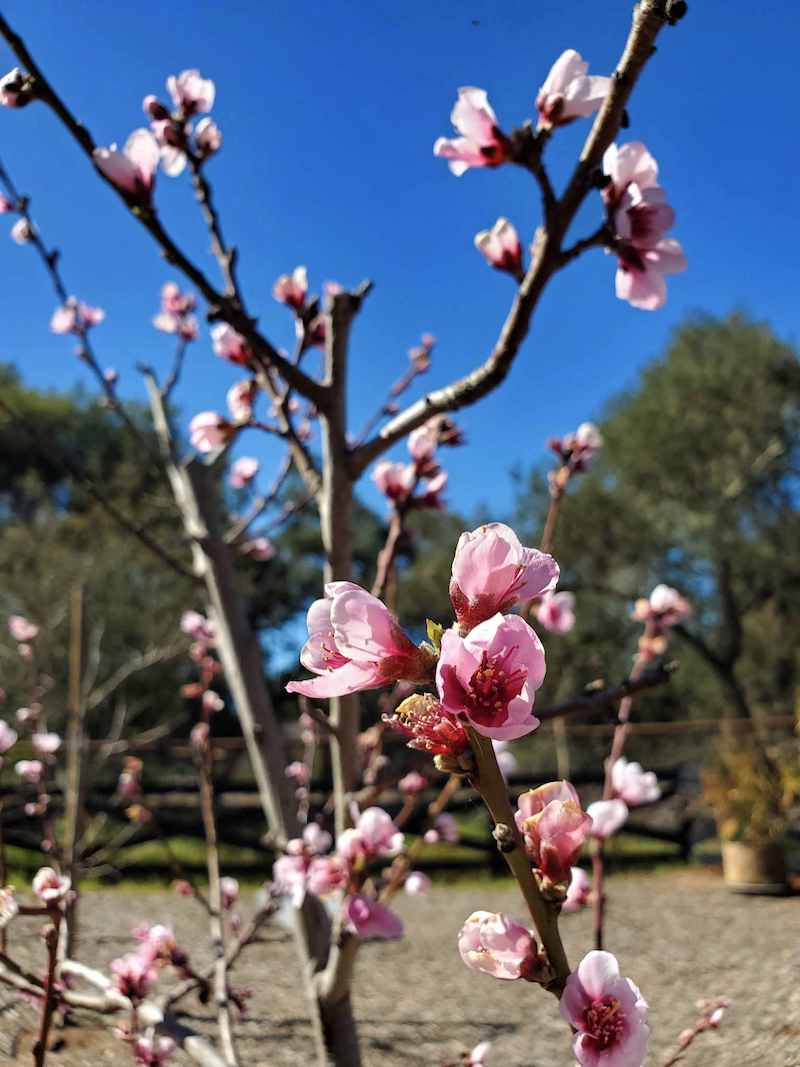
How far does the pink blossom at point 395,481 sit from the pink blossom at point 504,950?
120 centimetres

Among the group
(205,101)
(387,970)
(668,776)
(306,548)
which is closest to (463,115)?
(205,101)

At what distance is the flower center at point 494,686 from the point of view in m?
0.55

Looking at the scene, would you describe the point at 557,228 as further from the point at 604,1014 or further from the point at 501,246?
the point at 604,1014

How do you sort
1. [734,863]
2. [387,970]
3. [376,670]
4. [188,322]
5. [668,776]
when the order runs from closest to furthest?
1. [376,670]
2. [188,322]
3. [387,970]
4. [734,863]
5. [668,776]

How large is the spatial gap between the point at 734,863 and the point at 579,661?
20.0ft

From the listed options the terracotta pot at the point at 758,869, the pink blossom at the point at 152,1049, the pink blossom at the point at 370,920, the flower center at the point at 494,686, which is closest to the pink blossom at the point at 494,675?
the flower center at the point at 494,686

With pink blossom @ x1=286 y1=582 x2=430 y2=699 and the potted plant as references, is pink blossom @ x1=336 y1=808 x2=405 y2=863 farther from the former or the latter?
the potted plant

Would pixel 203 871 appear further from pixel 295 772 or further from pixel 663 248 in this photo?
pixel 663 248

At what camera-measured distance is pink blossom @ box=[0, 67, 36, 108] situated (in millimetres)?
1158

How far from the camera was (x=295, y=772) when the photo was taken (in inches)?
150

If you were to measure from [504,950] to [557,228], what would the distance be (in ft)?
2.78

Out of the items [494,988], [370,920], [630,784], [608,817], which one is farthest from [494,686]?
[494,988]

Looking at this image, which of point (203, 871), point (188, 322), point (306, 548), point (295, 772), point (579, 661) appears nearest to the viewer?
point (188, 322)

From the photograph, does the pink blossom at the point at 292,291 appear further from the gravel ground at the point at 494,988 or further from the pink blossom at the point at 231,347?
the gravel ground at the point at 494,988
